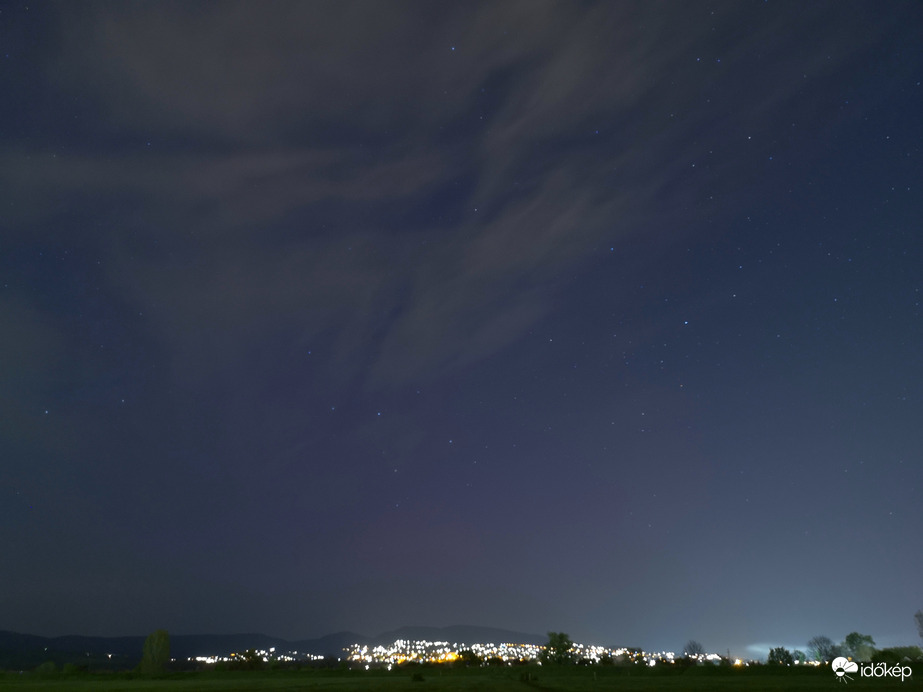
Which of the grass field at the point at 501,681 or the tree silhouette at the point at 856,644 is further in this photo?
the tree silhouette at the point at 856,644

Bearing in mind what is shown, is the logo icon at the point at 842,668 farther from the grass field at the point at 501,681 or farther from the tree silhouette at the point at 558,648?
the tree silhouette at the point at 558,648

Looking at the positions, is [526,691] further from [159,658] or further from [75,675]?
[159,658]

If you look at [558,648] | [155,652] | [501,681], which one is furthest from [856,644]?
[155,652]

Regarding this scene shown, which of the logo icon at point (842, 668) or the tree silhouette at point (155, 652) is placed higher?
the logo icon at point (842, 668)

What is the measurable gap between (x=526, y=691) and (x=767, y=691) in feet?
54.1

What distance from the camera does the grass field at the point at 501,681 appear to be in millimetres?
40406

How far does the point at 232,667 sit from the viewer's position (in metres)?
90.5

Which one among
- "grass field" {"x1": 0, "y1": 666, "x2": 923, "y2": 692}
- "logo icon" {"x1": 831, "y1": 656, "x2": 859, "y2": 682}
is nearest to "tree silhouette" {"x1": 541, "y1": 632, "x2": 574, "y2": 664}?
"grass field" {"x1": 0, "y1": 666, "x2": 923, "y2": 692}

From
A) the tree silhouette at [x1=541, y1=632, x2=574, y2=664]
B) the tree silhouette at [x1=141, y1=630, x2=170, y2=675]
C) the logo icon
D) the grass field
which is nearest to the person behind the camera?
the grass field

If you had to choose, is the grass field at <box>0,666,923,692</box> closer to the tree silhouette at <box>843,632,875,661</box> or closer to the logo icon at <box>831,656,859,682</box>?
the logo icon at <box>831,656,859,682</box>

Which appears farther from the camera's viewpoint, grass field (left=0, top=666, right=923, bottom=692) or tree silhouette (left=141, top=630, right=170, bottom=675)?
tree silhouette (left=141, top=630, right=170, bottom=675)

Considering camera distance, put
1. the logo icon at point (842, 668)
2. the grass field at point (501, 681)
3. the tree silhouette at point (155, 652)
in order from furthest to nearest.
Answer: the tree silhouette at point (155, 652)
the logo icon at point (842, 668)
the grass field at point (501, 681)

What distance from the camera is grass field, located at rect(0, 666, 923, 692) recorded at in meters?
40.4

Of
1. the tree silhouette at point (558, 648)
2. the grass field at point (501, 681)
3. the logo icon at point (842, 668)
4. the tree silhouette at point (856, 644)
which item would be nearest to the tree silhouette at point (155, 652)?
the grass field at point (501, 681)
